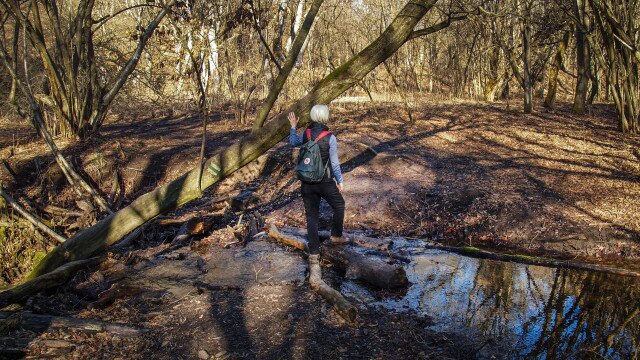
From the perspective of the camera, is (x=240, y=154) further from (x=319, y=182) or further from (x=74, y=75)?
(x=74, y=75)

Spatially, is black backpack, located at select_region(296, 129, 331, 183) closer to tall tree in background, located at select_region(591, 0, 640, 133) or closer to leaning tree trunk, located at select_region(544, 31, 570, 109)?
tall tree in background, located at select_region(591, 0, 640, 133)

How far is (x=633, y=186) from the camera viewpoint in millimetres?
9391

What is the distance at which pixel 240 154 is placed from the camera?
17.9 feet

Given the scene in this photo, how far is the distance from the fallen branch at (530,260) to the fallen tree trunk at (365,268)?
174 centimetres

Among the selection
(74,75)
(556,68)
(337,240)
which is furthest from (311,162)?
(556,68)

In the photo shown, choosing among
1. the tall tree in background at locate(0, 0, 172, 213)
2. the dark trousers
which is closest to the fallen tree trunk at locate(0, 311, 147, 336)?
the dark trousers

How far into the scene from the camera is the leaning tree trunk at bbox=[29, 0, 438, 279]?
4.96 meters

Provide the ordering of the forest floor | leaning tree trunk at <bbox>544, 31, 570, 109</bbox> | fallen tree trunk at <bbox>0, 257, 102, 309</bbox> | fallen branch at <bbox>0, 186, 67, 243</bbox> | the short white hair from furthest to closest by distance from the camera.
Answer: leaning tree trunk at <bbox>544, 31, 570, 109</bbox>, fallen branch at <bbox>0, 186, 67, 243</bbox>, the short white hair, fallen tree trunk at <bbox>0, 257, 102, 309</bbox>, the forest floor

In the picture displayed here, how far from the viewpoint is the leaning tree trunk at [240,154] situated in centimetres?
496

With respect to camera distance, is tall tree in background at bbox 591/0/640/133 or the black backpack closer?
the black backpack

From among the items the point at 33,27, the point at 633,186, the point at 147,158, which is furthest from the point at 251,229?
the point at 33,27

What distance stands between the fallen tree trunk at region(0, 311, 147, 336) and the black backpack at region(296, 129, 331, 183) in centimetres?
247

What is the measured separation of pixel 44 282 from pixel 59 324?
124 cm

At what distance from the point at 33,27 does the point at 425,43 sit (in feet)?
57.4
